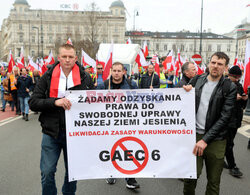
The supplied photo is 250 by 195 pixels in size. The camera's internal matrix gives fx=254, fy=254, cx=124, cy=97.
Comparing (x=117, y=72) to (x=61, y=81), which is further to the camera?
(x=117, y=72)

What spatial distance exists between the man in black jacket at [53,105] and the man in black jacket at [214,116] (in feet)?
4.39

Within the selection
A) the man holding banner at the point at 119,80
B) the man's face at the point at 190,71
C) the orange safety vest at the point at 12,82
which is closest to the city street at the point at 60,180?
the man holding banner at the point at 119,80

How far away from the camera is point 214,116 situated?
2812 millimetres

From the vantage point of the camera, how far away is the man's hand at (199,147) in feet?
9.11

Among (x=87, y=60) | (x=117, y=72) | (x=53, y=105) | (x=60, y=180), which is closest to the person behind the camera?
(x=53, y=105)

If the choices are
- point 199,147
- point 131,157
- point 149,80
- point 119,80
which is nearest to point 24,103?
point 149,80

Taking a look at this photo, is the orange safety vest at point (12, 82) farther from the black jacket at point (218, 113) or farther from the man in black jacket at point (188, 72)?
the black jacket at point (218, 113)

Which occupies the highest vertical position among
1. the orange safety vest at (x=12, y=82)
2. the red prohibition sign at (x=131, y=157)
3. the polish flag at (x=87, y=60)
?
the polish flag at (x=87, y=60)

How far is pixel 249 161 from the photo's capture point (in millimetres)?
5059

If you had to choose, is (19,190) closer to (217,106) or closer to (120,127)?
(120,127)

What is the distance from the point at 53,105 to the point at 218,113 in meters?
1.80

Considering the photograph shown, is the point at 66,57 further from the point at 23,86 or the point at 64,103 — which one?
the point at 23,86

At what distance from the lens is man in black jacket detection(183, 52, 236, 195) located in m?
2.77

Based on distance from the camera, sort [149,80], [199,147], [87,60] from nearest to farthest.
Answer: [199,147] < [149,80] < [87,60]
